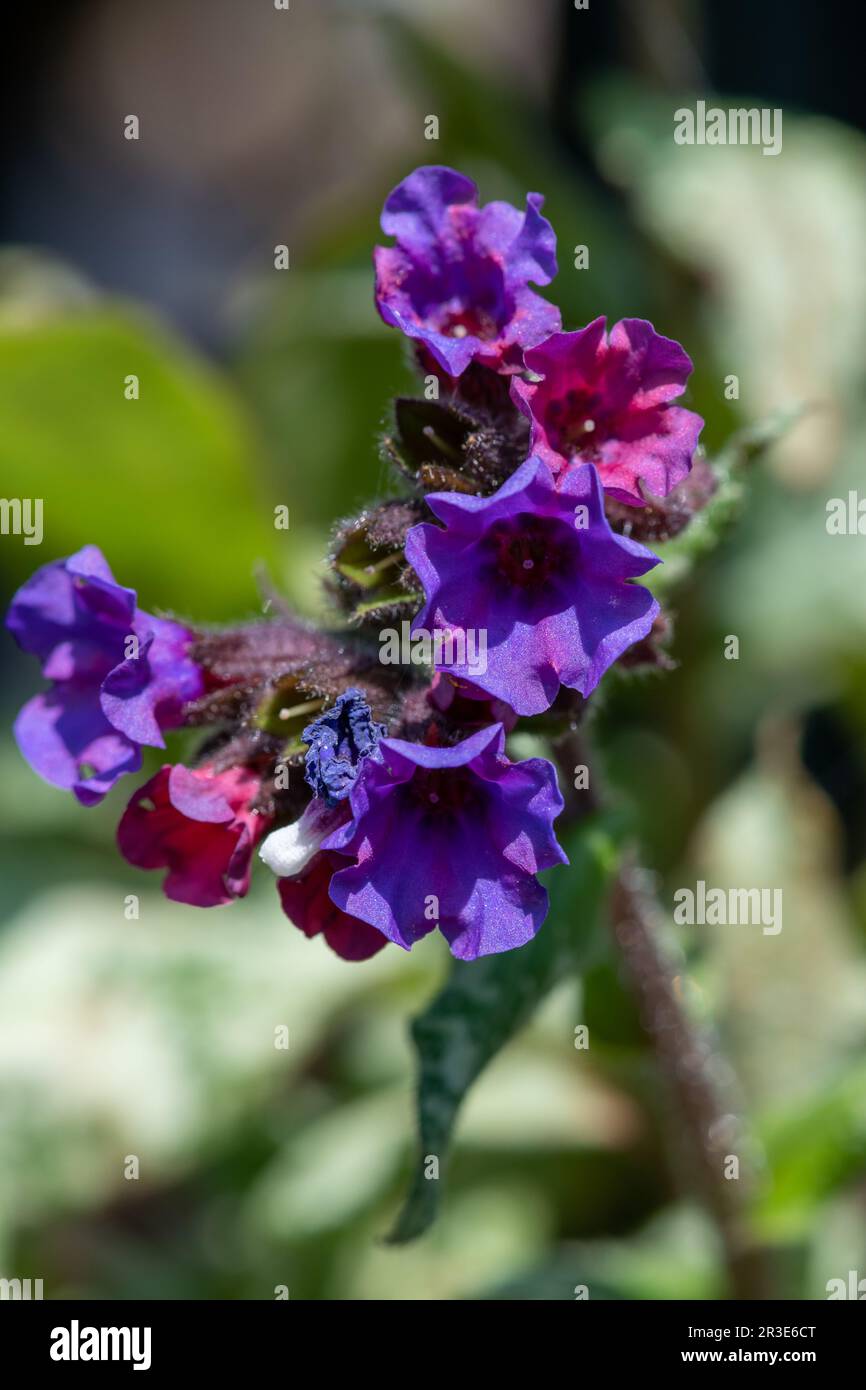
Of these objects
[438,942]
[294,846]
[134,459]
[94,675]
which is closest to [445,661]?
[294,846]

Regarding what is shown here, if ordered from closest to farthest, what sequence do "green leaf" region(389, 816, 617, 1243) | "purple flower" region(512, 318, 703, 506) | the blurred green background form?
"purple flower" region(512, 318, 703, 506)
"green leaf" region(389, 816, 617, 1243)
the blurred green background

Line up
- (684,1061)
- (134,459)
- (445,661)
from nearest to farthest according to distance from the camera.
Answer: (445,661) < (684,1061) < (134,459)

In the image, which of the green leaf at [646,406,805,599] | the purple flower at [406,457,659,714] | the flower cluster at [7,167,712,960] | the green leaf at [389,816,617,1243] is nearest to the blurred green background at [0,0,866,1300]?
the green leaf at [389,816,617,1243]

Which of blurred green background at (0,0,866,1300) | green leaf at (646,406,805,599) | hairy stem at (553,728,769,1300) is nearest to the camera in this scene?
green leaf at (646,406,805,599)

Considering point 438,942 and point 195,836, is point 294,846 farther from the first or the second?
point 438,942

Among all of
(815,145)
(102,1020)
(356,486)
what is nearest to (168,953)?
(102,1020)

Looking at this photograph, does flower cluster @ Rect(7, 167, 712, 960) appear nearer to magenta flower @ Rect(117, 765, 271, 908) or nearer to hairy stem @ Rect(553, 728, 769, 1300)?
Answer: magenta flower @ Rect(117, 765, 271, 908)
